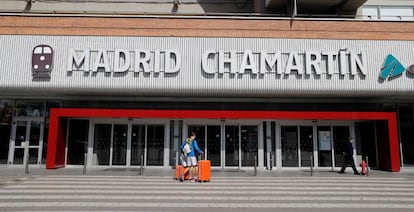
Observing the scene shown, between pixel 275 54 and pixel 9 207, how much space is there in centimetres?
1327

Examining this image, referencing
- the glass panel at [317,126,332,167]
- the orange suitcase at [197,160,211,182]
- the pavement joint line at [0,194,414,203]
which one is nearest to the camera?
the pavement joint line at [0,194,414,203]

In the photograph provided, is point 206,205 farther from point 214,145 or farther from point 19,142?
point 19,142

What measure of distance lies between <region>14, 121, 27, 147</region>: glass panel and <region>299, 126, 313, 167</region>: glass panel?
589 inches

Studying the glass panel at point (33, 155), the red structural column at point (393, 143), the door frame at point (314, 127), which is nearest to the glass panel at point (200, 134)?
the door frame at point (314, 127)

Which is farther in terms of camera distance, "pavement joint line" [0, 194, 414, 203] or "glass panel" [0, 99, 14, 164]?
"glass panel" [0, 99, 14, 164]

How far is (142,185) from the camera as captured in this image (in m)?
12.4

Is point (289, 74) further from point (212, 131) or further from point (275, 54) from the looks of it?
point (212, 131)

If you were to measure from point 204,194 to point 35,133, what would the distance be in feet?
41.2

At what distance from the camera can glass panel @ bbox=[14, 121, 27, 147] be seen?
1908cm

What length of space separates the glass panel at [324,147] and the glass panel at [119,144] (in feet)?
34.7

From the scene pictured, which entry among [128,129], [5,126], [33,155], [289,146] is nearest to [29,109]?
[5,126]

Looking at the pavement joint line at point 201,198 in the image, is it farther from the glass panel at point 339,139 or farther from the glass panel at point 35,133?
the glass panel at point 35,133

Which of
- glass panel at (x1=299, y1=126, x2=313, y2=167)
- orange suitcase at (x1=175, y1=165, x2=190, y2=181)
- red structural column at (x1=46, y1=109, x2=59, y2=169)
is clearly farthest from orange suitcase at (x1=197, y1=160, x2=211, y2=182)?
red structural column at (x1=46, y1=109, x2=59, y2=169)

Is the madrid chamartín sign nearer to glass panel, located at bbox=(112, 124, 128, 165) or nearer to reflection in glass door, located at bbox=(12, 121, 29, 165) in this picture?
glass panel, located at bbox=(112, 124, 128, 165)
